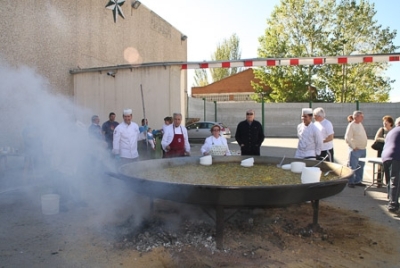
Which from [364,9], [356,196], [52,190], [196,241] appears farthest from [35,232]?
[364,9]

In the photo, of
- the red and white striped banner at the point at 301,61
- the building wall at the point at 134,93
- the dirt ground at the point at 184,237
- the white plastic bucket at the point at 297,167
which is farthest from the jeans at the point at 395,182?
the building wall at the point at 134,93

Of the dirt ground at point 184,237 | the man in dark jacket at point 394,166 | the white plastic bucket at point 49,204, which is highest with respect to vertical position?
the man in dark jacket at point 394,166

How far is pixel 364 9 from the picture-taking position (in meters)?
27.0

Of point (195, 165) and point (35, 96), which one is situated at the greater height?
point (35, 96)

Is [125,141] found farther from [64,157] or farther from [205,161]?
[205,161]

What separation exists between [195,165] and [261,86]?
27.0 meters

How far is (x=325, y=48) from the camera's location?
27172mm

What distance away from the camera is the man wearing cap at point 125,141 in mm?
5844

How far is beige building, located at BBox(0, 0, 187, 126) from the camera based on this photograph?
948cm

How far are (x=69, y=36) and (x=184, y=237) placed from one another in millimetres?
10094

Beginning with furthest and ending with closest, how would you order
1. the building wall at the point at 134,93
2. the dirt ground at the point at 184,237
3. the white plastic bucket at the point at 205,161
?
the building wall at the point at 134,93 → the white plastic bucket at the point at 205,161 → the dirt ground at the point at 184,237

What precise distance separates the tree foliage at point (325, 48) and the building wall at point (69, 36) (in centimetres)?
1329

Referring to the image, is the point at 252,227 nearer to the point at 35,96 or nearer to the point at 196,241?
the point at 196,241

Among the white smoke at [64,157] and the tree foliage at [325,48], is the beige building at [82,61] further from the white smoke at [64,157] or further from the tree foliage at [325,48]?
the tree foliage at [325,48]
